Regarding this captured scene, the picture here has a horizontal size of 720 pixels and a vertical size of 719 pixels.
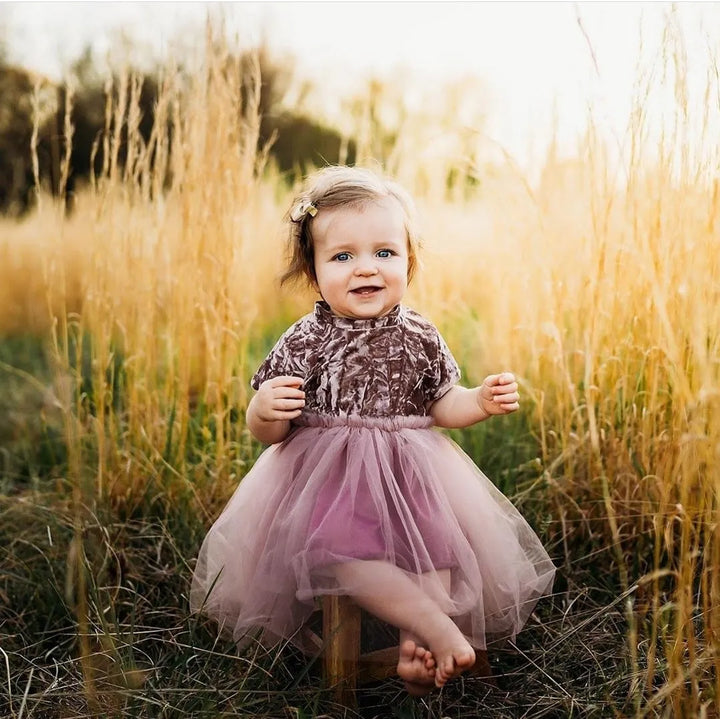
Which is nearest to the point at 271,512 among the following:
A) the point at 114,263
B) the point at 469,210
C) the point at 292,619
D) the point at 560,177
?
the point at 292,619

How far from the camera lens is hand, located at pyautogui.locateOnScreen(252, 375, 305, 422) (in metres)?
1.63

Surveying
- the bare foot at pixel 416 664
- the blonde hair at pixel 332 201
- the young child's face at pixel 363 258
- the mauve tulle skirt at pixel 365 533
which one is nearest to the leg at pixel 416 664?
the bare foot at pixel 416 664

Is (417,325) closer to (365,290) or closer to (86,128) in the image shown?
(365,290)

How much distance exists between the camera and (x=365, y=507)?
5.32 feet

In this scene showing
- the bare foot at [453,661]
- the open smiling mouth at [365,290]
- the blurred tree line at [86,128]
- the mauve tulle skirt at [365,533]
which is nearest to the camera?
the bare foot at [453,661]

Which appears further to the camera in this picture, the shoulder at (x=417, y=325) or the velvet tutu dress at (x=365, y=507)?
the shoulder at (x=417, y=325)

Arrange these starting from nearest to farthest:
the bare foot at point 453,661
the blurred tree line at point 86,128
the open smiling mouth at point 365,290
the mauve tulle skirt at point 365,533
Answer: the bare foot at point 453,661, the mauve tulle skirt at point 365,533, the open smiling mouth at point 365,290, the blurred tree line at point 86,128

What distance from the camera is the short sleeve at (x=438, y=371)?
5.89ft

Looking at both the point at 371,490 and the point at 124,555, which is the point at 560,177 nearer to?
the point at 371,490

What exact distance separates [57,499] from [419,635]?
1.52 metres

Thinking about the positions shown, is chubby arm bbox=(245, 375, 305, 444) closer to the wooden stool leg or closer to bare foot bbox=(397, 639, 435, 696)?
the wooden stool leg

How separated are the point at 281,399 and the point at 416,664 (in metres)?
0.51

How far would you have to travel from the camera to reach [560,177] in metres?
2.55

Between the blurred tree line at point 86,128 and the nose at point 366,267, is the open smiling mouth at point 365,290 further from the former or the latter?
the blurred tree line at point 86,128
